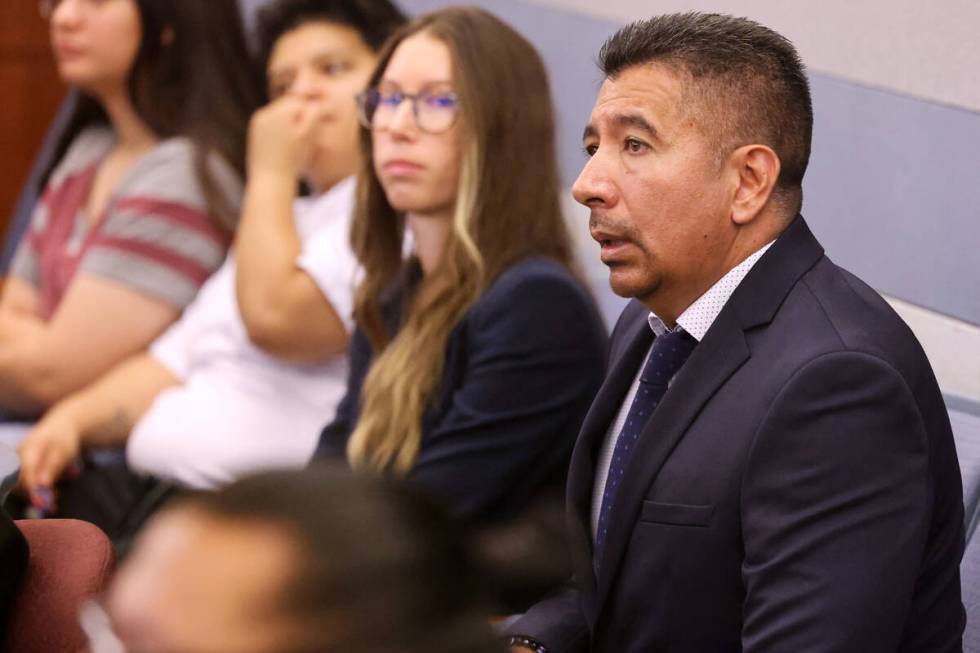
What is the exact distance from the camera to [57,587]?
4.02 feet

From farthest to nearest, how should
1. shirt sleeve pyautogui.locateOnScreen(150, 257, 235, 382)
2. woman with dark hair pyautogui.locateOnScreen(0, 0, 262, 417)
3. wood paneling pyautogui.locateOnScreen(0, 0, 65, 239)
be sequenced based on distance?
wood paneling pyautogui.locateOnScreen(0, 0, 65, 239) → woman with dark hair pyautogui.locateOnScreen(0, 0, 262, 417) → shirt sleeve pyautogui.locateOnScreen(150, 257, 235, 382)

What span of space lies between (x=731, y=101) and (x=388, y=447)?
2.66 ft

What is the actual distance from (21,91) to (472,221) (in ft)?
9.14

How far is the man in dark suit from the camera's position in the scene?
4.15ft

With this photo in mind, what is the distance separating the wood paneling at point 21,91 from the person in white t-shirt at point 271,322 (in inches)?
69.8

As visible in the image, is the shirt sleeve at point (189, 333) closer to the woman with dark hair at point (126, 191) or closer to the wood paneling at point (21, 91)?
the woman with dark hair at point (126, 191)

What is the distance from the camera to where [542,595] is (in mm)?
1683

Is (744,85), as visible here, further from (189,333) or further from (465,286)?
(189,333)

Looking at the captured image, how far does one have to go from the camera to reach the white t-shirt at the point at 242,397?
2.35 metres

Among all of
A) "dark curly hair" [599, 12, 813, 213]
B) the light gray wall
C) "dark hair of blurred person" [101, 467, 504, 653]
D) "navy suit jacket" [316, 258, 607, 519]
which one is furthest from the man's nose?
"dark hair of blurred person" [101, 467, 504, 653]

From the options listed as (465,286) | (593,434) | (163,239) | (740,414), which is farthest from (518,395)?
(163,239)

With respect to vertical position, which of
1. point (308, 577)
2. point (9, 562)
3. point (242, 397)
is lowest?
point (242, 397)

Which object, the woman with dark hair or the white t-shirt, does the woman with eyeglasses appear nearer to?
the white t-shirt

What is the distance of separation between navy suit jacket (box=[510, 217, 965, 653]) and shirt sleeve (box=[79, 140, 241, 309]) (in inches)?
57.3
